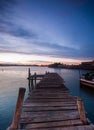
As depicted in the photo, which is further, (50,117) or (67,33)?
(67,33)

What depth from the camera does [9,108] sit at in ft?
47.8

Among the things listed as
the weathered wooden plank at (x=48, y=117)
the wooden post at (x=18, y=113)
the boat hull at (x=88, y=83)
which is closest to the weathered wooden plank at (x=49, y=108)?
the weathered wooden plank at (x=48, y=117)

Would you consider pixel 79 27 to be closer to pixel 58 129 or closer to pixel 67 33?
pixel 67 33

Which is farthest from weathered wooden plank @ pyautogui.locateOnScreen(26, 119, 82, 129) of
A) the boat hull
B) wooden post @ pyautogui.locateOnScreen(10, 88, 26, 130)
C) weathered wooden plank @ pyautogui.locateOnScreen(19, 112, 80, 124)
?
the boat hull

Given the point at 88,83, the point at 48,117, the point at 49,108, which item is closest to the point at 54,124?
the point at 48,117

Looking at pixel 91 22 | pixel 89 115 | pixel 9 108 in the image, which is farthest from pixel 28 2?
pixel 89 115

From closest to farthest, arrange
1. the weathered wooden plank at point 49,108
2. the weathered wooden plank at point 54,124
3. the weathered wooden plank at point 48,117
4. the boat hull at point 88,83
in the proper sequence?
the weathered wooden plank at point 54,124 → the weathered wooden plank at point 48,117 → the weathered wooden plank at point 49,108 → the boat hull at point 88,83

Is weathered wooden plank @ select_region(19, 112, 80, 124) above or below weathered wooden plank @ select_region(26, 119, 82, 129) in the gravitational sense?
above

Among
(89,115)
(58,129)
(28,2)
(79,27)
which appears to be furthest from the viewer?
(79,27)

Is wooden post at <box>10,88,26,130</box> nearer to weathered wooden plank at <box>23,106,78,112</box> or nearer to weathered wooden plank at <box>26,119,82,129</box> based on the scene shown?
weathered wooden plank at <box>26,119,82,129</box>

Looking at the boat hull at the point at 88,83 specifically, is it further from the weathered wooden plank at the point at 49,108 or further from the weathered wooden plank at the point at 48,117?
the weathered wooden plank at the point at 48,117

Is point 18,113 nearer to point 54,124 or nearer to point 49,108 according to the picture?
point 54,124

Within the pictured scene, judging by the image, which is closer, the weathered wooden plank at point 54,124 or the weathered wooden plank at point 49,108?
the weathered wooden plank at point 54,124

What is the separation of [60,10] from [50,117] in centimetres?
1357
